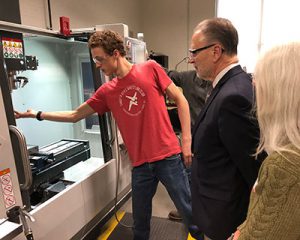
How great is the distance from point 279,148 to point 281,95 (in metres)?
0.14

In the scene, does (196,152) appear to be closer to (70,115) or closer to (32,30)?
(70,115)

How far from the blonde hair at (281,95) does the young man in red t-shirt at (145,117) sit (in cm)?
100

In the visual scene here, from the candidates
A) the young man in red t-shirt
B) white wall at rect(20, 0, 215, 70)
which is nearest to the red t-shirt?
the young man in red t-shirt

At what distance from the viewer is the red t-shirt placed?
1693mm

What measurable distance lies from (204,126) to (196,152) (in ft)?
0.46

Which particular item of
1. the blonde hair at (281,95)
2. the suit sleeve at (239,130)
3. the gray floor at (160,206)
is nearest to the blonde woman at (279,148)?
the blonde hair at (281,95)

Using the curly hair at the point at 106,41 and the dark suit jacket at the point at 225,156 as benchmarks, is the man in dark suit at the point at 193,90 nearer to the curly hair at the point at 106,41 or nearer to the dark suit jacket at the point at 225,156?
the curly hair at the point at 106,41

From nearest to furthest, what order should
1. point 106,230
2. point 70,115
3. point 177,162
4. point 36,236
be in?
point 36,236
point 177,162
point 70,115
point 106,230

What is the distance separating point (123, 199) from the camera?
2746mm

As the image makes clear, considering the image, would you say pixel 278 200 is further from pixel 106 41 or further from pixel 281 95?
pixel 106 41

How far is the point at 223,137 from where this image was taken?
1045 millimetres

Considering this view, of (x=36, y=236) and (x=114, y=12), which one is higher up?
(x=114, y=12)

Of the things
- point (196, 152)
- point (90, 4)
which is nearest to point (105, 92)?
point (196, 152)

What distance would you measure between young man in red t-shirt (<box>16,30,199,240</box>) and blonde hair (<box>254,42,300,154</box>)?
1004mm
